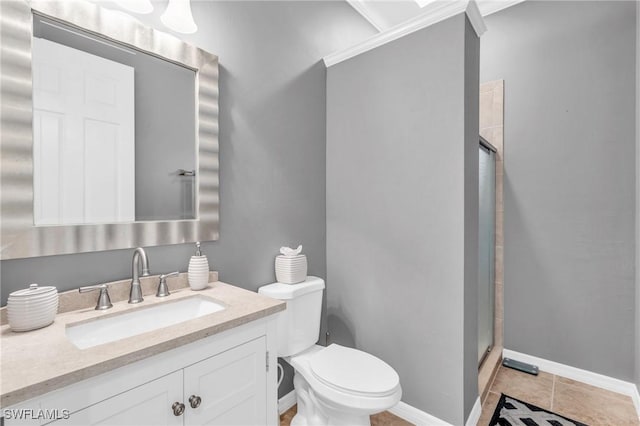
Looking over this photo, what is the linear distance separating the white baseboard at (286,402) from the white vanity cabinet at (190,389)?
0.77 meters

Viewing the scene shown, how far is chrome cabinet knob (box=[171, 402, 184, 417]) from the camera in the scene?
2.82ft

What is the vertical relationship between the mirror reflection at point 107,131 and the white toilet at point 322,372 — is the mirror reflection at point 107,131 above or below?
above

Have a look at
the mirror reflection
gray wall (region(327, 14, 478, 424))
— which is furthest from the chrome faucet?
gray wall (region(327, 14, 478, 424))

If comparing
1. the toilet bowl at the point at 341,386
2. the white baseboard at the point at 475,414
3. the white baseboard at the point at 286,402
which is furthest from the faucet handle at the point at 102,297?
the white baseboard at the point at 475,414

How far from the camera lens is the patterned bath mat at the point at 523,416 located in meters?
1.76

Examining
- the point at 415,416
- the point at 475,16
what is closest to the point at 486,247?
the point at 415,416

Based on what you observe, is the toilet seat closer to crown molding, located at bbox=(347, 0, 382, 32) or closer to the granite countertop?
the granite countertop

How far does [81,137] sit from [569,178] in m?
2.94

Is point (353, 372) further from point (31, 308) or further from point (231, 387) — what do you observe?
point (31, 308)

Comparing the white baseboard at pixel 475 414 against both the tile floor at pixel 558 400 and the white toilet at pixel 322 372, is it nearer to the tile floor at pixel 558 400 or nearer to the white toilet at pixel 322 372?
the tile floor at pixel 558 400

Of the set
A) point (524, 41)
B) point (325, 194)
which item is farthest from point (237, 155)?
point (524, 41)

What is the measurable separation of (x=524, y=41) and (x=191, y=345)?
10.1 ft

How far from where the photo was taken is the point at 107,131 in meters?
1.20

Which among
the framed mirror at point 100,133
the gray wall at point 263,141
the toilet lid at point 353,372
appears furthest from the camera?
the gray wall at point 263,141
